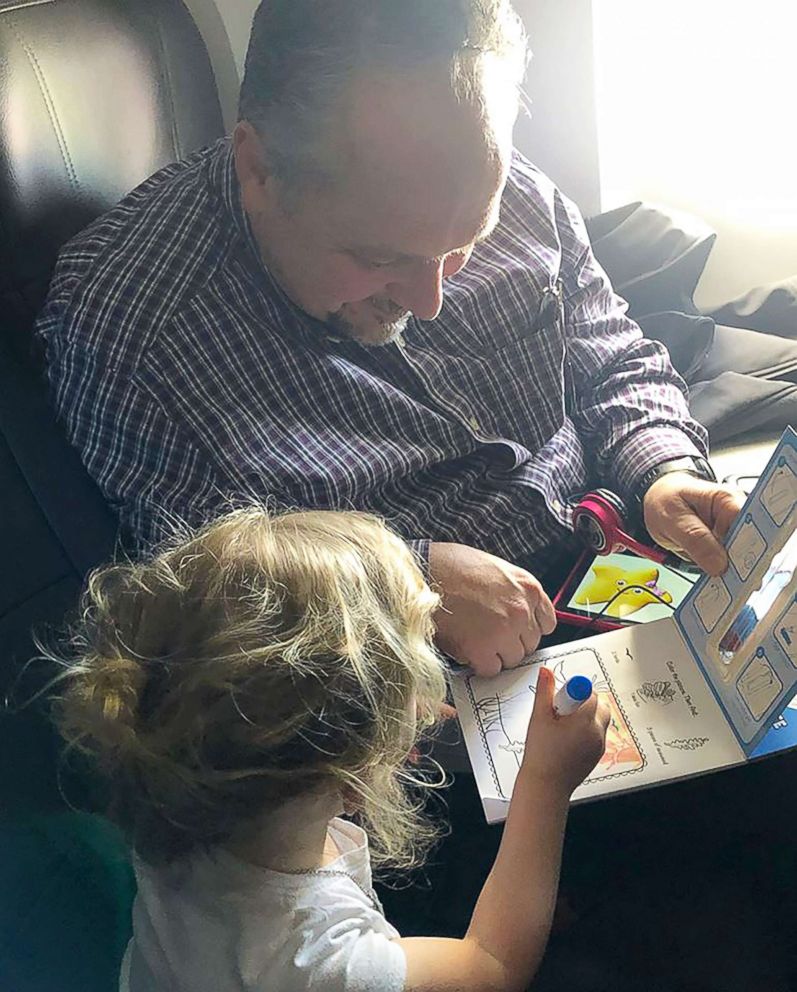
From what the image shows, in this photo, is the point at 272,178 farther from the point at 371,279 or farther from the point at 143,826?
the point at 143,826

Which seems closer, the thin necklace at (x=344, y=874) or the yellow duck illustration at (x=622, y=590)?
the thin necklace at (x=344, y=874)

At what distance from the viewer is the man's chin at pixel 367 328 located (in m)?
1.05

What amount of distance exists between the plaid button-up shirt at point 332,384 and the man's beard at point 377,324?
22 millimetres

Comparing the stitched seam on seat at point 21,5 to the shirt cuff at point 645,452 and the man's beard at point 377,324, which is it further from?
the shirt cuff at point 645,452

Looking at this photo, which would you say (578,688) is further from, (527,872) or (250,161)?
(250,161)

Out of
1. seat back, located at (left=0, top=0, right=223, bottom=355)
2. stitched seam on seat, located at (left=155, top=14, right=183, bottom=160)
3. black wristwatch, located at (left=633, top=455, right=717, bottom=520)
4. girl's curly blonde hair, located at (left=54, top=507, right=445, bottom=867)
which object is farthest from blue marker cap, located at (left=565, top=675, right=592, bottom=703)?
stitched seam on seat, located at (left=155, top=14, right=183, bottom=160)

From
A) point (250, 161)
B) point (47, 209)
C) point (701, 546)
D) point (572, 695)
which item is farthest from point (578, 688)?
point (47, 209)

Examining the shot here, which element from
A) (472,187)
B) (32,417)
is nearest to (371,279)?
(472,187)

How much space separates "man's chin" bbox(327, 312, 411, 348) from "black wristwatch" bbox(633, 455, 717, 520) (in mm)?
332

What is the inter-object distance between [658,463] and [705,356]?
312 mm

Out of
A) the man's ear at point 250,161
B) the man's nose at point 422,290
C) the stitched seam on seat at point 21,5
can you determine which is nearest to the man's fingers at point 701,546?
the man's nose at point 422,290

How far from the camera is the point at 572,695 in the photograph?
0.85 metres

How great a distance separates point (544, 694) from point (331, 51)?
1.97 ft

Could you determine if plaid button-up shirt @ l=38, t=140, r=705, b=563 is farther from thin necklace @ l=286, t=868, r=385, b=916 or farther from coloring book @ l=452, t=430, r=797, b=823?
thin necklace @ l=286, t=868, r=385, b=916
